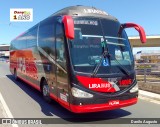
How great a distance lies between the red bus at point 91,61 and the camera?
650 centimetres

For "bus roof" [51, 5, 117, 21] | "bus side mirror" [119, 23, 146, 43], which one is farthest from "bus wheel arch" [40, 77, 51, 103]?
"bus side mirror" [119, 23, 146, 43]

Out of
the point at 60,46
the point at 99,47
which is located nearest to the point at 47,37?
the point at 60,46

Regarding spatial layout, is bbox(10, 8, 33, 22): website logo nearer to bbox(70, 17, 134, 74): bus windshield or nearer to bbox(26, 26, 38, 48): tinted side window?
bbox(26, 26, 38, 48): tinted side window

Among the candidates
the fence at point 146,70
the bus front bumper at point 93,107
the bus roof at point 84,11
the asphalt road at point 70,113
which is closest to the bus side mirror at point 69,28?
the bus roof at point 84,11

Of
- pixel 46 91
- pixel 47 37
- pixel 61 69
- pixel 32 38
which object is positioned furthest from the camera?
pixel 32 38

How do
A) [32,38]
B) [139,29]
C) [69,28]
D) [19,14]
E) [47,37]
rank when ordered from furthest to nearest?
[19,14] → [32,38] → [47,37] → [139,29] → [69,28]

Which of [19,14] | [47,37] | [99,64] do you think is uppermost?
[19,14]

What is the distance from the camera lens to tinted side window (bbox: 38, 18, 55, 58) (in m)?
8.12

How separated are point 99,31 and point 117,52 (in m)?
0.79

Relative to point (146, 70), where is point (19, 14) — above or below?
above

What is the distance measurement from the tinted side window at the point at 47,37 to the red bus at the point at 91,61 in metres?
0.06

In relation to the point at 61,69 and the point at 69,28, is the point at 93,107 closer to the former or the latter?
the point at 61,69

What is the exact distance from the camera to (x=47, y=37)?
8.81 m

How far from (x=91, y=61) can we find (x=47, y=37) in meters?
2.70
